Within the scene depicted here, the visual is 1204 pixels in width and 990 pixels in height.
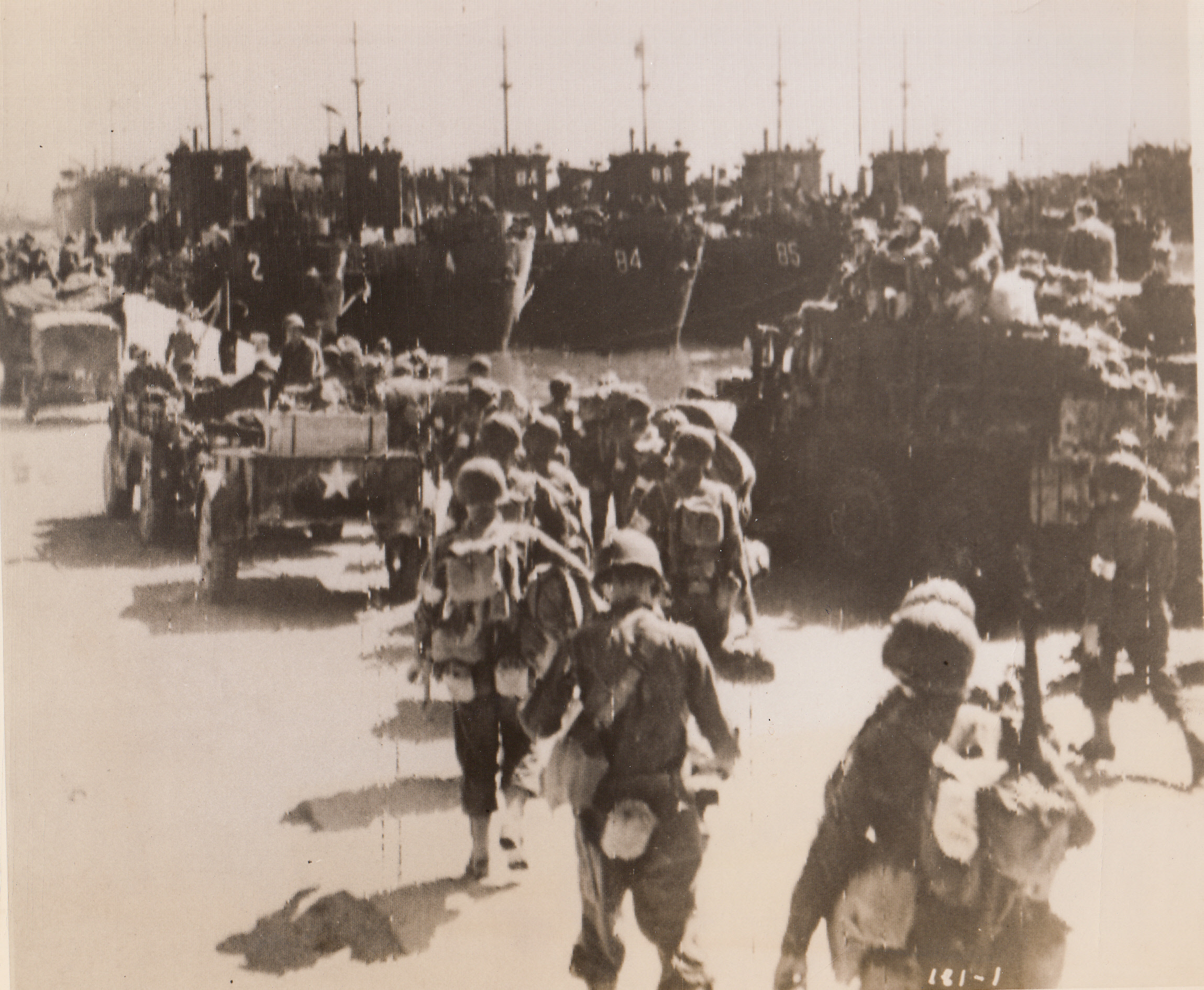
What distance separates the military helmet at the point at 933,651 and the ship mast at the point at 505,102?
5.69 ft

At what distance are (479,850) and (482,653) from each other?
53 centimetres

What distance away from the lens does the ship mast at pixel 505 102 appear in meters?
3.37

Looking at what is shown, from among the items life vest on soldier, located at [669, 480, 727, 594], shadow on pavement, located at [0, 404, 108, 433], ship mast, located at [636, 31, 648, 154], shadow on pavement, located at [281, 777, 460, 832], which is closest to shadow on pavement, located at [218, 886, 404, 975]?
shadow on pavement, located at [281, 777, 460, 832]

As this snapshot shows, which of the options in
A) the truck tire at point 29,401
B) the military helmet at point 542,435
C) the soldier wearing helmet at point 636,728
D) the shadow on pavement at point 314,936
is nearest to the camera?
the soldier wearing helmet at point 636,728

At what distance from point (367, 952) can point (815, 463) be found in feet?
6.00

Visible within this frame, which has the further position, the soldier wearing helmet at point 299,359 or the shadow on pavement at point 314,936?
the soldier wearing helmet at point 299,359

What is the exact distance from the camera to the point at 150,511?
3.31 metres

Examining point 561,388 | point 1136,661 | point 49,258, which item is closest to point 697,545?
point 561,388

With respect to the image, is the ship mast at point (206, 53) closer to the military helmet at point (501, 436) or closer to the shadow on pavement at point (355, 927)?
the military helmet at point (501, 436)

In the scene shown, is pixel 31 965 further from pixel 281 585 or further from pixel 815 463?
pixel 815 463

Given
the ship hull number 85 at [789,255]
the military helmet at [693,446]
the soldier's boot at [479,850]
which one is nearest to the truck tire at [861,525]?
the military helmet at [693,446]

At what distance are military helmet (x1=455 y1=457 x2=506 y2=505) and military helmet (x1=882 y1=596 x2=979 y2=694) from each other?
1126mm

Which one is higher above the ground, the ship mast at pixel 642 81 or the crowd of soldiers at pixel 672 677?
the ship mast at pixel 642 81

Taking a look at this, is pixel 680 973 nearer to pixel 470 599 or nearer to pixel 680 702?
pixel 680 702
